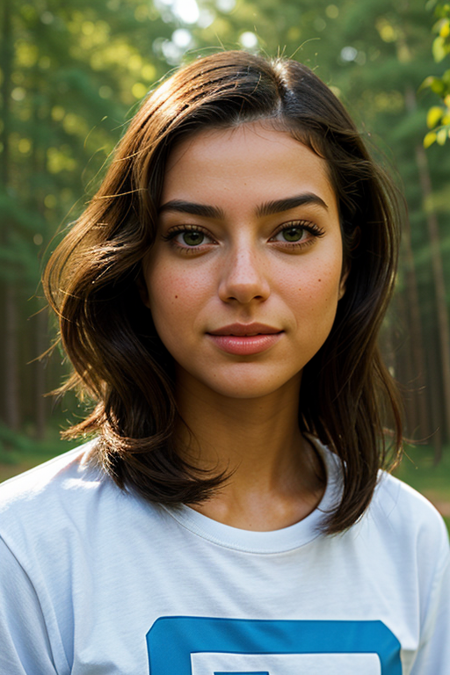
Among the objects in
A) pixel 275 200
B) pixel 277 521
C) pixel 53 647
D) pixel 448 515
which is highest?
pixel 275 200

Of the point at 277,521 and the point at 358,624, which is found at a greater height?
the point at 277,521

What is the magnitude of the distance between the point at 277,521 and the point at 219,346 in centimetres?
54

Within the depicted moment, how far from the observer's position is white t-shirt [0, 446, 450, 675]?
4.92ft

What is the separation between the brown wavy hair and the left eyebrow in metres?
0.14

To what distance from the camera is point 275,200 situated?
1.59 metres

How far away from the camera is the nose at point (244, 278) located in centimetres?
153

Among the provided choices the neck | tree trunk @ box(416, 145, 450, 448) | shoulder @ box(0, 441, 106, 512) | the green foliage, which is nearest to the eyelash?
the neck

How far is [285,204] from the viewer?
5.29 feet

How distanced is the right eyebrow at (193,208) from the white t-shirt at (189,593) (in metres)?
0.66

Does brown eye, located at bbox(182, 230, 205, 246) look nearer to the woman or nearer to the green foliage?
the woman

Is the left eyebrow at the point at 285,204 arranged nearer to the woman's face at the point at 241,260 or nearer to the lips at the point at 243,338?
the woman's face at the point at 241,260

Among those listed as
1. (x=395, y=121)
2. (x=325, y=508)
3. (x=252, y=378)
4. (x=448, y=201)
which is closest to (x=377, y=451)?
(x=325, y=508)

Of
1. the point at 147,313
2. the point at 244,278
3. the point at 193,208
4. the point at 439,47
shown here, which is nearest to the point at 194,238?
the point at 193,208

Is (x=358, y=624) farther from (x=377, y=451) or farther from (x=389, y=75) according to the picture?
(x=389, y=75)
